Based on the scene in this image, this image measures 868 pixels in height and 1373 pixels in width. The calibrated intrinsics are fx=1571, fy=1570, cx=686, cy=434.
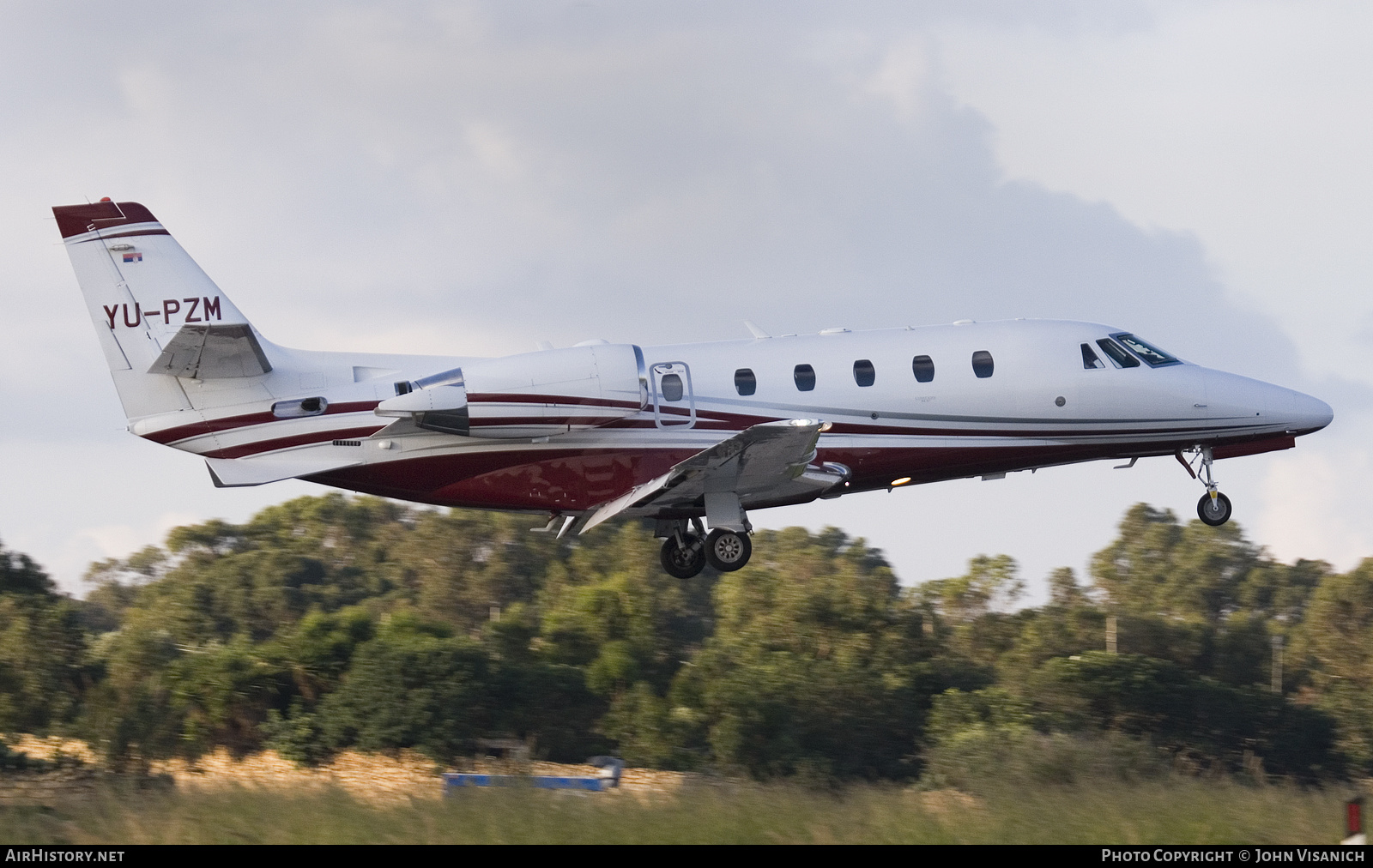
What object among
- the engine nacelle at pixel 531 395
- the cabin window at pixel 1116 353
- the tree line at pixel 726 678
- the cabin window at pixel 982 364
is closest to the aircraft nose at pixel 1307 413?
the cabin window at pixel 1116 353

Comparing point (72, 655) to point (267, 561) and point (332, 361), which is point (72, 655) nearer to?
point (267, 561)

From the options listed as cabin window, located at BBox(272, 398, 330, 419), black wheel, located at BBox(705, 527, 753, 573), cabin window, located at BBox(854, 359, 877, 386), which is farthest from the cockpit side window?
cabin window, located at BBox(272, 398, 330, 419)

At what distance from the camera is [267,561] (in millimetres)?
59938

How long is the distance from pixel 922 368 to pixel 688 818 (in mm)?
8114

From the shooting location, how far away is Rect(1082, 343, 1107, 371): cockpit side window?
21578 millimetres

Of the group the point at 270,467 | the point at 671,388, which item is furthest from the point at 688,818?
the point at 270,467

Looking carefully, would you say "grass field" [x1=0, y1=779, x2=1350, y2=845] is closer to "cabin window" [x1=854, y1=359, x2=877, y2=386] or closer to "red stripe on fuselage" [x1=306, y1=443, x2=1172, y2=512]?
"red stripe on fuselage" [x1=306, y1=443, x2=1172, y2=512]

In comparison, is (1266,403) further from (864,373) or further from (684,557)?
(684,557)

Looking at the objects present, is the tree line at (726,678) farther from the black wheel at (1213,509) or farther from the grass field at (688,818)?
the grass field at (688,818)

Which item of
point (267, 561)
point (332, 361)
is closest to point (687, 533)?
point (332, 361)

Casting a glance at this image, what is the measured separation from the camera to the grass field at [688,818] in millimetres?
14078

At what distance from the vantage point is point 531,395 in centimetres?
1947

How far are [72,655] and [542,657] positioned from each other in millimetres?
12909

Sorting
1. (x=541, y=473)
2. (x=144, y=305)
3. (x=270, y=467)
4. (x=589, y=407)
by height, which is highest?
(x=144, y=305)
